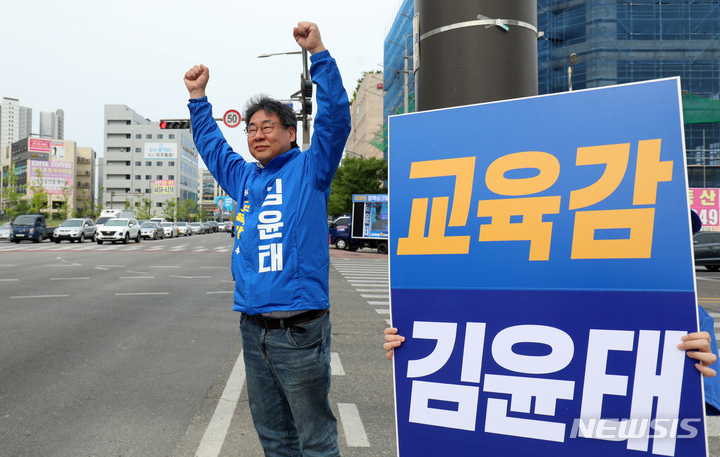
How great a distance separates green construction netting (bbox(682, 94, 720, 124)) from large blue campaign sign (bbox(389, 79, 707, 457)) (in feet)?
108

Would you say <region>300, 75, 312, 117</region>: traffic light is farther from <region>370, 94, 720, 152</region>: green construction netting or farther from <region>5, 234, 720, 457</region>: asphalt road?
<region>370, 94, 720, 152</region>: green construction netting

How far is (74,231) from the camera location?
3381 centimetres

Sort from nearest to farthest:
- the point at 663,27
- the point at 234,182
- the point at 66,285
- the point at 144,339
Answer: the point at 234,182 → the point at 144,339 → the point at 66,285 → the point at 663,27

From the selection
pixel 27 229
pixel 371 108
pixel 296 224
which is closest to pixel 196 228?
pixel 371 108

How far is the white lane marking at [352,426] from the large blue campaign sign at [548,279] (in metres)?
1.67

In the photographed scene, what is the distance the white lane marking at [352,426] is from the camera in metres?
A: 3.49

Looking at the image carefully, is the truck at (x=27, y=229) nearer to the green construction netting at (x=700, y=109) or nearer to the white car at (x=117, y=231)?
the white car at (x=117, y=231)

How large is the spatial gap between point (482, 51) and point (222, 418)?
3.11 metres

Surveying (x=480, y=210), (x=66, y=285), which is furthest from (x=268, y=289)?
(x=66, y=285)

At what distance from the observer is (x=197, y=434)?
11.7 feet

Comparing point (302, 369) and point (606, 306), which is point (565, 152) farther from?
point (302, 369)

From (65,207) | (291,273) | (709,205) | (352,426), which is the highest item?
(65,207)

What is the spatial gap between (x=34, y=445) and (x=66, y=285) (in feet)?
30.8

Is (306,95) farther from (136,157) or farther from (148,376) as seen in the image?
(136,157)
